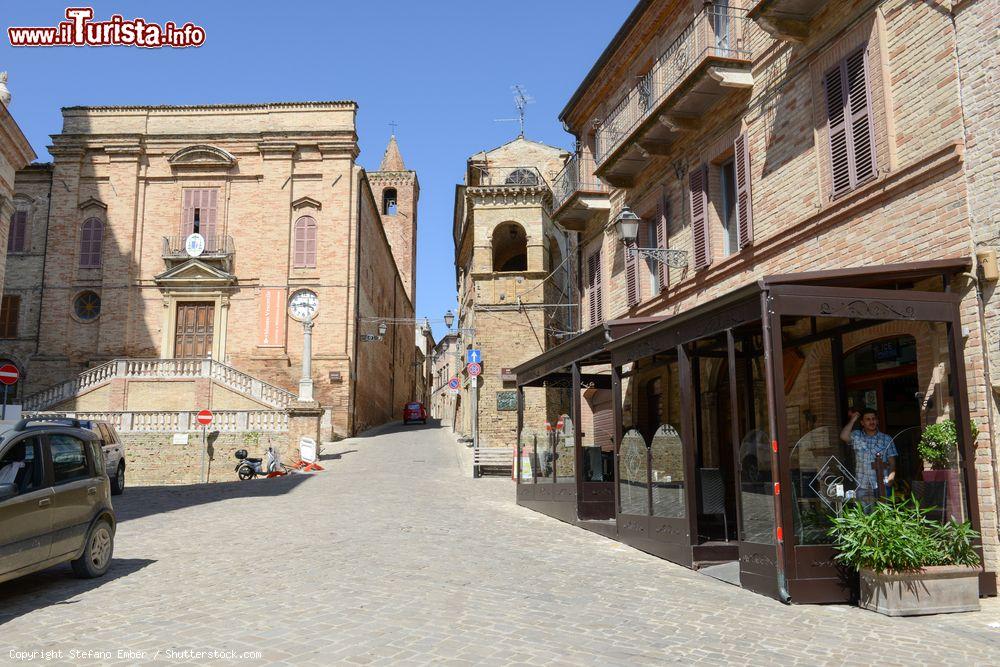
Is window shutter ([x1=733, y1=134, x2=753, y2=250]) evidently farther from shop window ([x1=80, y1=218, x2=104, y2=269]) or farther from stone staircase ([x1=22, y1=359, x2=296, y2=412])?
shop window ([x1=80, y1=218, x2=104, y2=269])

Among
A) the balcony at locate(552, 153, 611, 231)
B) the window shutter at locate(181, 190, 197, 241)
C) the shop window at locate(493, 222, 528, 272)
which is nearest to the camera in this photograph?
the balcony at locate(552, 153, 611, 231)

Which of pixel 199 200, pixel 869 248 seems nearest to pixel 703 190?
pixel 869 248

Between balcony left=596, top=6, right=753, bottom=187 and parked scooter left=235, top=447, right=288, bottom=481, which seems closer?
balcony left=596, top=6, right=753, bottom=187

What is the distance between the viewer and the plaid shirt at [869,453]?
7.55 metres

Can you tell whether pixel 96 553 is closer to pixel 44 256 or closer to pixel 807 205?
pixel 807 205

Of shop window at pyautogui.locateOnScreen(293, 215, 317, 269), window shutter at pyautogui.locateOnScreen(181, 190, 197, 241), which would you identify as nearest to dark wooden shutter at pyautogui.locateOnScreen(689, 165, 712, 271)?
shop window at pyautogui.locateOnScreen(293, 215, 317, 269)

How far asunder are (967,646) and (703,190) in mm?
8926

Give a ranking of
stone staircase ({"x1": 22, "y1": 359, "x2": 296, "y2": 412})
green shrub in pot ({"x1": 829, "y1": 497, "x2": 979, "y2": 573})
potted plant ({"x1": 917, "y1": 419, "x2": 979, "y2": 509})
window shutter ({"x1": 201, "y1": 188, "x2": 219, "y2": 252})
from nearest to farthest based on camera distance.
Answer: green shrub in pot ({"x1": 829, "y1": 497, "x2": 979, "y2": 573}) < potted plant ({"x1": 917, "y1": 419, "x2": 979, "y2": 509}) < stone staircase ({"x1": 22, "y1": 359, "x2": 296, "y2": 412}) < window shutter ({"x1": 201, "y1": 188, "x2": 219, "y2": 252})

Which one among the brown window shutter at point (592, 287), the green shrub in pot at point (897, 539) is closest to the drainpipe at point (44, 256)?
the brown window shutter at point (592, 287)

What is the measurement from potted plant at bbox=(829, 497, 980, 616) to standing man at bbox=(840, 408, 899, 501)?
0.38 metres

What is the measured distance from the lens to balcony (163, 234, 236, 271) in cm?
3350

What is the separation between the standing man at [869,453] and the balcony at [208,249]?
→ 30.5 meters

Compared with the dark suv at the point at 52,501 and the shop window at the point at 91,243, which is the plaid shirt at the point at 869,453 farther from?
the shop window at the point at 91,243

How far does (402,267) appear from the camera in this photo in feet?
229
